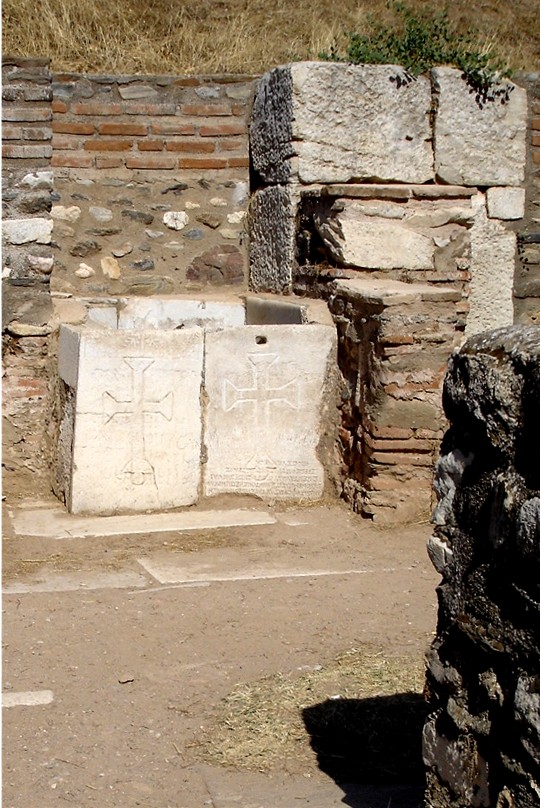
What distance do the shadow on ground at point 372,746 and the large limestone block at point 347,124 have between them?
13.7ft

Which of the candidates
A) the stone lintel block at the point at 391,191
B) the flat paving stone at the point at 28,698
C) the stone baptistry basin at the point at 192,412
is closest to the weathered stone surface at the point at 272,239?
the stone lintel block at the point at 391,191

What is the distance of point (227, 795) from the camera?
3.01 m

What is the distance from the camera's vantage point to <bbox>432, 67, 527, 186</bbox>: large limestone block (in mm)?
7145

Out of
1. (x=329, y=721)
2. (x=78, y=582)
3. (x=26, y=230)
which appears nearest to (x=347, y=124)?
(x=26, y=230)

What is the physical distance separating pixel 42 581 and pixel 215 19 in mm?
6204

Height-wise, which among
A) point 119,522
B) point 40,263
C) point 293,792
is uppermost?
point 40,263

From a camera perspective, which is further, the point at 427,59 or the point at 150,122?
the point at 150,122

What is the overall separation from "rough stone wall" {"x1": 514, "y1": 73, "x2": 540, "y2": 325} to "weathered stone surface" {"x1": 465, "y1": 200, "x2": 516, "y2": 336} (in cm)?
6

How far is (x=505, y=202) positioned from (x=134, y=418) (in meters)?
3.07

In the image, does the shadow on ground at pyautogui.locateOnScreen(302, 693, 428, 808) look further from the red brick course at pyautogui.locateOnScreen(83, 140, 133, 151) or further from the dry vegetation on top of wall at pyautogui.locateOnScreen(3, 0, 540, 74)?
the dry vegetation on top of wall at pyautogui.locateOnScreen(3, 0, 540, 74)

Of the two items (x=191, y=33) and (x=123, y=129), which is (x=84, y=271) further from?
(x=191, y=33)

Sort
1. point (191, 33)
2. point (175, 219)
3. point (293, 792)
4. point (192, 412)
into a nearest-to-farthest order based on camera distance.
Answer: point (293, 792) → point (192, 412) → point (175, 219) → point (191, 33)

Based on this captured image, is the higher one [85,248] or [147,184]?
[147,184]

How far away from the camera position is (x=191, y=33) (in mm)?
8562
